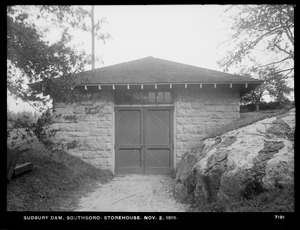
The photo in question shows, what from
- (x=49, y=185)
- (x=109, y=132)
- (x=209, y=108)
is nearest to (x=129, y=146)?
(x=109, y=132)

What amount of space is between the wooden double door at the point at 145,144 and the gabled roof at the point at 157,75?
120 centimetres

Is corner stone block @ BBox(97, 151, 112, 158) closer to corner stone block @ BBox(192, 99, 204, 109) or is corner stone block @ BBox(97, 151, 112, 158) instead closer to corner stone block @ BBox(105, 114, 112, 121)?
corner stone block @ BBox(105, 114, 112, 121)

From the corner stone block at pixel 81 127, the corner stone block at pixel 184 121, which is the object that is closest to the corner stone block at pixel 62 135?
the corner stone block at pixel 81 127

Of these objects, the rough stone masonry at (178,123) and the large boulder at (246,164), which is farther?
the rough stone masonry at (178,123)

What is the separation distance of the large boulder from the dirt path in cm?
44

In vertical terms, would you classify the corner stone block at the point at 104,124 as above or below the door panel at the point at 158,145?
above

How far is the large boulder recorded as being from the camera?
3.14 m

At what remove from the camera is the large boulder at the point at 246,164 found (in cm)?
314

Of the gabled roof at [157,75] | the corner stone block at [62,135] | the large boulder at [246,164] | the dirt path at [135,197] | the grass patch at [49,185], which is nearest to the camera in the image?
the large boulder at [246,164]

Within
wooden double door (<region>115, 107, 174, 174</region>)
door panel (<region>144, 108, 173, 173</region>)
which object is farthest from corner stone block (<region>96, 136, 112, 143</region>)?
door panel (<region>144, 108, 173, 173</region>)

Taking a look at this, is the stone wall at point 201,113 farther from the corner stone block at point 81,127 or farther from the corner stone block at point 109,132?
the corner stone block at point 81,127

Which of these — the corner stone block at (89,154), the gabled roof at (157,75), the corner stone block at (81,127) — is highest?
the gabled roof at (157,75)
